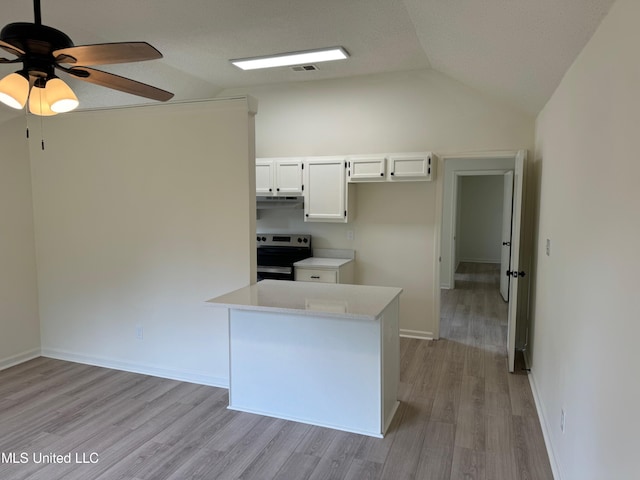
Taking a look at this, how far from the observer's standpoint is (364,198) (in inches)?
198

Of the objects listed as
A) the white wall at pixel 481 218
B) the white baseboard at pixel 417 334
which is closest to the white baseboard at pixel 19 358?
the white baseboard at pixel 417 334

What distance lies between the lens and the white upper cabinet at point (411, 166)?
4473 millimetres

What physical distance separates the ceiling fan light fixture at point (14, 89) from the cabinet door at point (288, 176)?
3.04m

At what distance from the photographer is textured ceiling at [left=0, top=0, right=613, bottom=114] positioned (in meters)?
2.26

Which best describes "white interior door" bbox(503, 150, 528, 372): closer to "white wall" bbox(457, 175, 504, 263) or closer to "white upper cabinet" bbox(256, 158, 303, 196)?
"white upper cabinet" bbox(256, 158, 303, 196)

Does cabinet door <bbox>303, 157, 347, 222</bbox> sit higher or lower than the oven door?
higher

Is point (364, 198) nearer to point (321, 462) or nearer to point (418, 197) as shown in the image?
point (418, 197)

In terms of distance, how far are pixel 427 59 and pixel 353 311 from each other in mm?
2857

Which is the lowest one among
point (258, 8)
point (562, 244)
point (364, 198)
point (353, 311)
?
point (353, 311)

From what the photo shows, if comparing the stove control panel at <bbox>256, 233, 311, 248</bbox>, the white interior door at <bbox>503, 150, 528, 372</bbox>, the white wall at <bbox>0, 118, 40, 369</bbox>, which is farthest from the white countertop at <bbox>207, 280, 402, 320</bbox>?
the white wall at <bbox>0, 118, 40, 369</bbox>

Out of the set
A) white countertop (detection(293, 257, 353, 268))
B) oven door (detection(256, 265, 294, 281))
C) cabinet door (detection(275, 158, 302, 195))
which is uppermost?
cabinet door (detection(275, 158, 302, 195))

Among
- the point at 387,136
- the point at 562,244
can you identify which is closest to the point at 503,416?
the point at 562,244

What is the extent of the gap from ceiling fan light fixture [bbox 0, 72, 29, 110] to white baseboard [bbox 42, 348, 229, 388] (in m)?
2.44

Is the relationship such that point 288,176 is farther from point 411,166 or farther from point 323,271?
point 411,166
